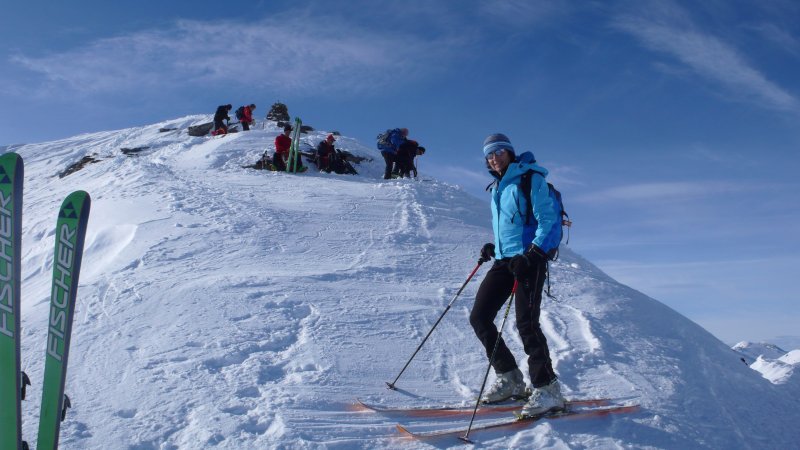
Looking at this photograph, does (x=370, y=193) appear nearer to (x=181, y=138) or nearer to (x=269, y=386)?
(x=269, y=386)

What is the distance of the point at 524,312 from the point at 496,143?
4.48ft

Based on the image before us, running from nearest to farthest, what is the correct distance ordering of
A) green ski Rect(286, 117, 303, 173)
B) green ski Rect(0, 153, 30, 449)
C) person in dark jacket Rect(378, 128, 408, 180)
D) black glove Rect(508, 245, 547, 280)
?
1. green ski Rect(0, 153, 30, 449)
2. black glove Rect(508, 245, 547, 280)
3. person in dark jacket Rect(378, 128, 408, 180)
4. green ski Rect(286, 117, 303, 173)

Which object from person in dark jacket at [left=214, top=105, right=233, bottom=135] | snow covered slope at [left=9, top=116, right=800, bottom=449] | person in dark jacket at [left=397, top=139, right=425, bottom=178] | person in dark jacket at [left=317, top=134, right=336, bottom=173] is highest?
person in dark jacket at [left=214, top=105, right=233, bottom=135]

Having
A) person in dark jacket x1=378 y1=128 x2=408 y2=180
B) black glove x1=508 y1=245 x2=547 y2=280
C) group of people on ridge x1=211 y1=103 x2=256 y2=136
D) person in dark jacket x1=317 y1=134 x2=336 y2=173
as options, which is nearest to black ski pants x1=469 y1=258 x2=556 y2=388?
black glove x1=508 y1=245 x2=547 y2=280

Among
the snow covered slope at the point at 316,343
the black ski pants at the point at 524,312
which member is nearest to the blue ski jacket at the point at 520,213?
the black ski pants at the point at 524,312

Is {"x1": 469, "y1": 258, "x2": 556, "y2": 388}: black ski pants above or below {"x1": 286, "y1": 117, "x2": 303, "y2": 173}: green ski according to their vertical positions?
below

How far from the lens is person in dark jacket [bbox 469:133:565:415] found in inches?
179

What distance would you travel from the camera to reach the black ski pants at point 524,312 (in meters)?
4.62

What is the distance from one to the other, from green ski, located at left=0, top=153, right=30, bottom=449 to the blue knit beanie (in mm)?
3357

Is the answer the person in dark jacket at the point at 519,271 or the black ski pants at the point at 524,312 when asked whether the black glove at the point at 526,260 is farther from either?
the black ski pants at the point at 524,312

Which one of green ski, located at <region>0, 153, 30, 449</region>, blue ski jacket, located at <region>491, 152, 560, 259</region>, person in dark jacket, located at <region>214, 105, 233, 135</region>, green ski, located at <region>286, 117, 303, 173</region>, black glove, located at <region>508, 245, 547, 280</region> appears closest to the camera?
green ski, located at <region>0, 153, 30, 449</region>

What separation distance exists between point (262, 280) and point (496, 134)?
3746 mm

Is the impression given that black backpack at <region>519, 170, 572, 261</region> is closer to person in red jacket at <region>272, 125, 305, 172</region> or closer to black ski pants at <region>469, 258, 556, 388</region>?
black ski pants at <region>469, 258, 556, 388</region>

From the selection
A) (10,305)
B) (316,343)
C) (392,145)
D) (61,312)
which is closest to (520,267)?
(316,343)
